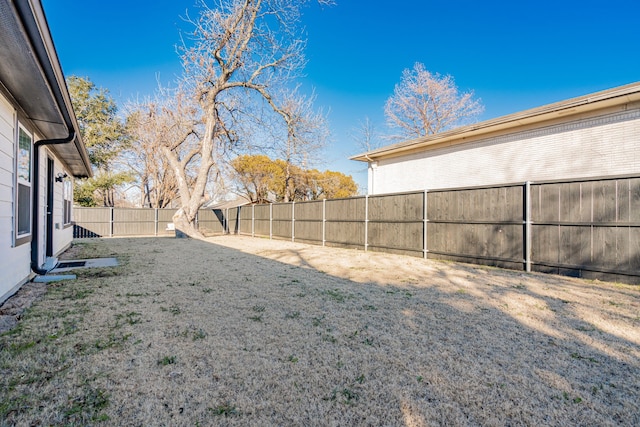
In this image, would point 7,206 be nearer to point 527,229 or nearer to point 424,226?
point 424,226

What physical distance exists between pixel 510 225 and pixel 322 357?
17.2ft

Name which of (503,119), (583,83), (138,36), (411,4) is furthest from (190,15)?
(583,83)

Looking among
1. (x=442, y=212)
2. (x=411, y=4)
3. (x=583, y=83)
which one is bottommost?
(x=442, y=212)

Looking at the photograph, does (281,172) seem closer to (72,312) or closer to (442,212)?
(442,212)

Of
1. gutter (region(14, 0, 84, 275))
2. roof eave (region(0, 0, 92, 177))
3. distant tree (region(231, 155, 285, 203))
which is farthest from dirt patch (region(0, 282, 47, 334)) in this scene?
distant tree (region(231, 155, 285, 203))

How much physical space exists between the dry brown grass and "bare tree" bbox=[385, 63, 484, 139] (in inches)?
627

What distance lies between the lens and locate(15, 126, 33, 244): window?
4.25 meters

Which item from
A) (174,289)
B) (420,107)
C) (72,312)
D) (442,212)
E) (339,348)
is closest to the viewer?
(339,348)

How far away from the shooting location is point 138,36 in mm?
10328

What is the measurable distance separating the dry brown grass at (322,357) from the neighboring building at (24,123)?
0.79 metres

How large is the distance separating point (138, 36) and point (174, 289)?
1012 cm

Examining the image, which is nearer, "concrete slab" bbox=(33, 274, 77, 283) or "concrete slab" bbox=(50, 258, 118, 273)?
"concrete slab" bbox=(33, 274, 77, 283)

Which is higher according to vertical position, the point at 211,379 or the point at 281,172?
the point at 281,172

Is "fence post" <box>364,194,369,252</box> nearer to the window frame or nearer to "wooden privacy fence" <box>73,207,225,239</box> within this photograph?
the window frame
